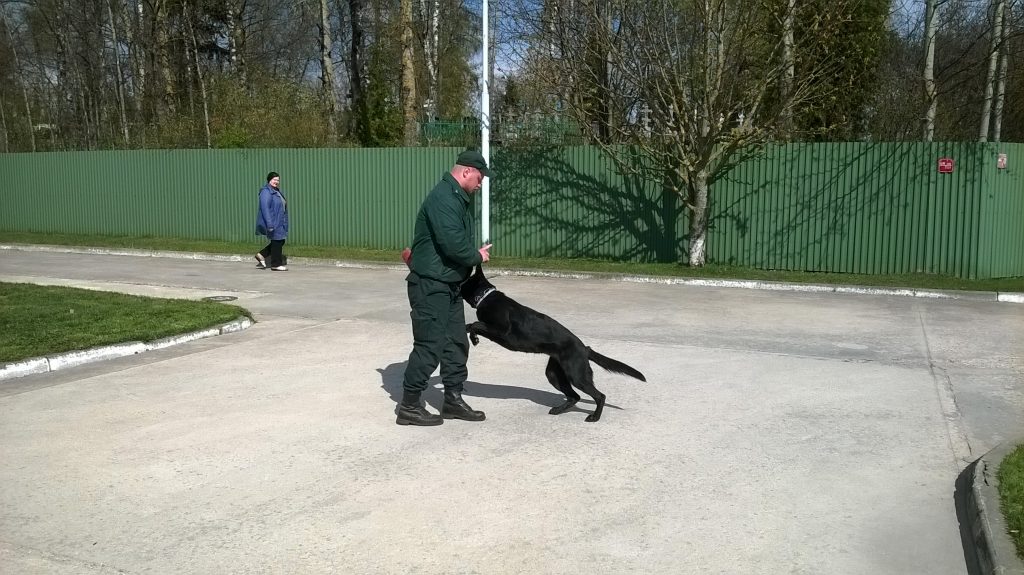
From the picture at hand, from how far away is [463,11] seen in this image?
119ft

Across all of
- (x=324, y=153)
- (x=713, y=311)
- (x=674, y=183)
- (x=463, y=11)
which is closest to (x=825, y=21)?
(x=674, y=183)

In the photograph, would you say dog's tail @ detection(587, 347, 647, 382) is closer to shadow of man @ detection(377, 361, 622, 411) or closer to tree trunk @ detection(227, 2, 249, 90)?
shadow of man @ detection(377, 361, 622, 411)

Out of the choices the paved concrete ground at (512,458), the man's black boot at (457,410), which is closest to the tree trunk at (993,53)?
the paved concrete ground at (512,458)

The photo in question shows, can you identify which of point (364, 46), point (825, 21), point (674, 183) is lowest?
point (674, 183)

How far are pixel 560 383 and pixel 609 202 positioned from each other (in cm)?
1172

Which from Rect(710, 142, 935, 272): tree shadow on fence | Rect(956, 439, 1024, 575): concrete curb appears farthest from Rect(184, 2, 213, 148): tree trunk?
Rect(956, 439, 1024, 575): concrete curb

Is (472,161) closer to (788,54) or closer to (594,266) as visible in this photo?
(594,266)

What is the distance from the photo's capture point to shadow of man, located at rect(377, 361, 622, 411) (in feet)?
24.0

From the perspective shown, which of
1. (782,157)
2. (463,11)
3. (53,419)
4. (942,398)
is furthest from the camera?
(463,11)

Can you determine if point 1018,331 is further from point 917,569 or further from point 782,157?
point 917,569

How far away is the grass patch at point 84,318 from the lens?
9.02m

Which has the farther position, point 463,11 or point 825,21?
point 463,11

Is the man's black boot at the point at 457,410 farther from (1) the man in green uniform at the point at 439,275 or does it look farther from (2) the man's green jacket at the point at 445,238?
(2) the man's green jacket at the point at 445,238

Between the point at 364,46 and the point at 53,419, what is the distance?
3337cm
